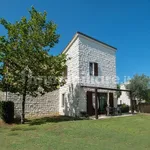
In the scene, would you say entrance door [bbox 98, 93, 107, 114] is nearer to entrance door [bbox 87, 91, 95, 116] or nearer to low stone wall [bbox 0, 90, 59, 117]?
entrance door [bbox 87, 91, 95, 116]

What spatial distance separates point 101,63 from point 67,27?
550 centimetres

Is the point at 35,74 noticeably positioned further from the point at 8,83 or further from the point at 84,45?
the point at 84,45

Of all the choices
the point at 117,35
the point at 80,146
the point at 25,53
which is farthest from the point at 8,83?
the point at 117,35

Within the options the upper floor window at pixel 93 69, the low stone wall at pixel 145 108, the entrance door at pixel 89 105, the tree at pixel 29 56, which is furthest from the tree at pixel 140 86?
the tree at pixel 29 56

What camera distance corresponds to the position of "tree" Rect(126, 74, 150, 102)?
72.2ft

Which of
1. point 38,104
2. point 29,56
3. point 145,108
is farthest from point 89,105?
point 145,108

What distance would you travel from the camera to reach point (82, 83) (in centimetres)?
1717

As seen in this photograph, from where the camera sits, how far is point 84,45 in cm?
1802

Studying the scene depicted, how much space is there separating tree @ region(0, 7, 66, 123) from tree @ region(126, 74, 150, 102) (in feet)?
38.9

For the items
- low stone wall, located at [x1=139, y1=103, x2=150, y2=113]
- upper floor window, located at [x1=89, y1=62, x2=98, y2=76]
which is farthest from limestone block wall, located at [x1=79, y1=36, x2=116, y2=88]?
low stone wall, located at [x1=139, y1=103, x2=150, y2=113]

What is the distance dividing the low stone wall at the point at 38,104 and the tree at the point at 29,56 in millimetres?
3761

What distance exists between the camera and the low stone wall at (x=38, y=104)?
57.8ft

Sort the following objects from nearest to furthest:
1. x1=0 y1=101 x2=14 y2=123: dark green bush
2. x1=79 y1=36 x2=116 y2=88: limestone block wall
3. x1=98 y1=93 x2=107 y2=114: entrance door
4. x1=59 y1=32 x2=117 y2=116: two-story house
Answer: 1. x1=0 y1=101 x2=14 y2=123: dark green bush
2. x1=59 y1=32 x2=117 y2=116: two-story house
3. x1=79 y1=36 x2=116 y2=88: limestone block wall
4. x1=98 y1=93 x2=107 y2=114: entrance door

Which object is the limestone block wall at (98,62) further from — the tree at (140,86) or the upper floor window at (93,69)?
the tree at (140,86)
